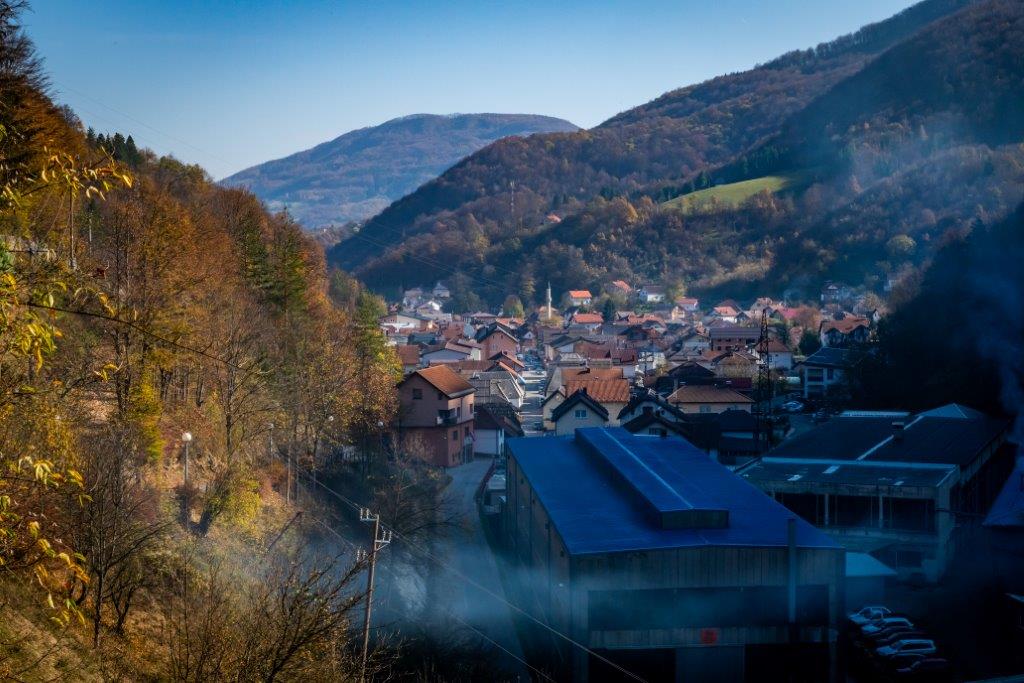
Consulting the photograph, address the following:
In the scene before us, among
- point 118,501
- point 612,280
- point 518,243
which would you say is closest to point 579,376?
point 118,501

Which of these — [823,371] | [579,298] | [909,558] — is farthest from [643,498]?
[579,298]

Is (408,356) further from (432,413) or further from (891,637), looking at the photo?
(891,637)

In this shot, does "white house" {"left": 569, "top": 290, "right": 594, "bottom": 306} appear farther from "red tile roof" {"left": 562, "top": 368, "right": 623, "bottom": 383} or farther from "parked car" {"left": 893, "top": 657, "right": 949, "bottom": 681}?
"parked car" {"left": 893, "top": 657, "right": 949, "bottom": 681}

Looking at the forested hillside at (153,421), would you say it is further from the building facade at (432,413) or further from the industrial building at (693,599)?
the industrial building at (693,599)

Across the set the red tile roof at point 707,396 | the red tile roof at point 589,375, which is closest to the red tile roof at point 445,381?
the red tile roof at point 707,396

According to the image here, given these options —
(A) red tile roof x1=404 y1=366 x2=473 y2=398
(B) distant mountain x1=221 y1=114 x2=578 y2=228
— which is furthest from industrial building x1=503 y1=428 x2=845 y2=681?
(B) distant mountain x1=221 y1=114 x2=578 y2=228
